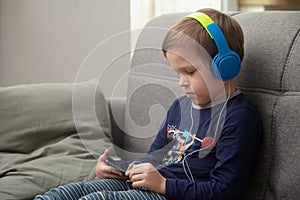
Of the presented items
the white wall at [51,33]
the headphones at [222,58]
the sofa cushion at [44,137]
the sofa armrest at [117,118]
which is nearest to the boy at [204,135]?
the headphones at [222,58]

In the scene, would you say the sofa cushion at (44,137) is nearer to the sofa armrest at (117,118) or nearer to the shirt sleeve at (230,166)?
the sofa armrest at (117,118)

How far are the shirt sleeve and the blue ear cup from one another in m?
0.10

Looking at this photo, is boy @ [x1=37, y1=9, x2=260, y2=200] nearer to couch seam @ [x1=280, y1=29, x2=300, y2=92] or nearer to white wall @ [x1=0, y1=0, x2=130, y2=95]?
couch seam @ [x1=280, y1=29, x2=300, y2=92]

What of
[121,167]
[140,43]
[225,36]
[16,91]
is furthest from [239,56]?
[16,91]

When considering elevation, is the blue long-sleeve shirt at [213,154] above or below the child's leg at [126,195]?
above

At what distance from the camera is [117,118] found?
1.86 metres

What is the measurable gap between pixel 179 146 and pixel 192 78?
184mm

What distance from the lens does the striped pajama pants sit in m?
1.14

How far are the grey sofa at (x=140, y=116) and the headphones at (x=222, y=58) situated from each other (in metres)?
0.13

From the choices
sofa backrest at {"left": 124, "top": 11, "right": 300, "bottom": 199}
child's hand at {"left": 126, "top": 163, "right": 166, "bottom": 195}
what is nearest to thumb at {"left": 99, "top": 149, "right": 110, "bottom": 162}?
child's hand at {"left": 126, "top": 163, "right": 166, "bottom": 195}

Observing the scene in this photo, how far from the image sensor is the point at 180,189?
1167mm

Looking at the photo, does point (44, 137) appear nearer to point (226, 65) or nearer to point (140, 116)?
point (140, 116)

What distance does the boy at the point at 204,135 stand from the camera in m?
1.15

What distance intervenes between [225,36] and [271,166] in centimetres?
33
